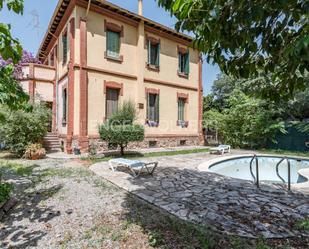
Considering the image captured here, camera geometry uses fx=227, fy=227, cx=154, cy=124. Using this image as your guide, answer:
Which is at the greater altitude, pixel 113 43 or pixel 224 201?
pixel 113 43

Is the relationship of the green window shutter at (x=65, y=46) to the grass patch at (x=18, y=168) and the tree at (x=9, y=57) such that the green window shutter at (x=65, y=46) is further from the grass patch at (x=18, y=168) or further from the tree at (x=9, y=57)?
the tree at (x=9, y=57)

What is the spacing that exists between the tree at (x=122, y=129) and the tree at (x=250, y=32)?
7795 mm

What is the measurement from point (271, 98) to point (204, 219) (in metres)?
2.24

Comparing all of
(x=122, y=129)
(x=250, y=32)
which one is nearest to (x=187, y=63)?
(x=122, y=129)

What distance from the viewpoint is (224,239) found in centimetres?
315

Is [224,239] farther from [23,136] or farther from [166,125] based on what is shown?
[166,125]

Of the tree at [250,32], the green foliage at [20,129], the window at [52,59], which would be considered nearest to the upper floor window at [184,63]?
the window at [52,59]

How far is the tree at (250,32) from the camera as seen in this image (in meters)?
1.86

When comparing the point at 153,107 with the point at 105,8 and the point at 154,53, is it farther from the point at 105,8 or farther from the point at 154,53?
the point at 105,8

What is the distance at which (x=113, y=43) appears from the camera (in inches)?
492

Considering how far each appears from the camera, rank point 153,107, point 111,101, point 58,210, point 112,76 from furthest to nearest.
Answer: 1. point 153,107
2. point 111,101
3. point 112,76
4. point 58,210

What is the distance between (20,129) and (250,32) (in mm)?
10571

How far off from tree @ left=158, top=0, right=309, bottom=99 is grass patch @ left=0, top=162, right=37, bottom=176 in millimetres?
6896

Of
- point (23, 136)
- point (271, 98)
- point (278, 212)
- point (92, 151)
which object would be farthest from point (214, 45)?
point (23, 136)
